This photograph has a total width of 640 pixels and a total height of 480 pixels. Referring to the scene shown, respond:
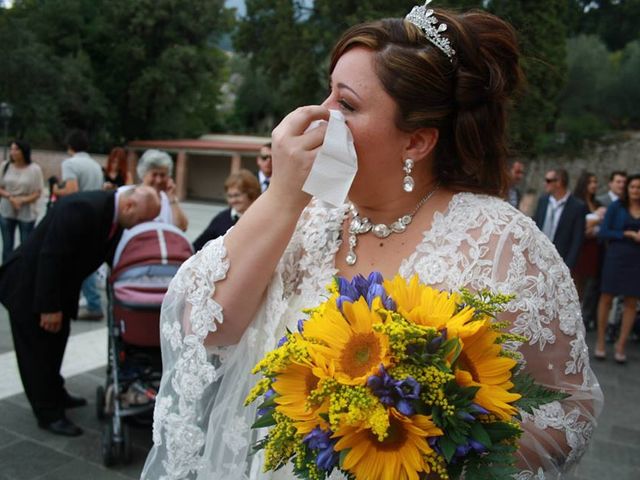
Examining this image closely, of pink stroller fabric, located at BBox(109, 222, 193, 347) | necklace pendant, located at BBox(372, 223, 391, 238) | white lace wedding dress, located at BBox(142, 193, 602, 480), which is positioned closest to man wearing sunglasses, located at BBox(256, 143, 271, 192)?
pink stroller fabric, located at BBox(109, 222, 193, 347)

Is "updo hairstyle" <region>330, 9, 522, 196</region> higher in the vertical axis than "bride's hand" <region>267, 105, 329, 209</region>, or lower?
higher

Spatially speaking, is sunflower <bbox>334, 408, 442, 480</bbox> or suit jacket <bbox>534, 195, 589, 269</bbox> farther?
suit jacket <bbox>534, 195, 589, 269</bbox>

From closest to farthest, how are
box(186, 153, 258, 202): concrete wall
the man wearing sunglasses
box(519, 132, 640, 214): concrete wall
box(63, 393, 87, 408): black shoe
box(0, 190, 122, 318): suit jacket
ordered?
box(0, 190, 122, 318): suit jacket
box(63, 393, 87, 408): black shoe
the man wearing sunglasses
box(519, 132, 640, 214): concrete wall
box(186, 153, 258, 202): concrete wall

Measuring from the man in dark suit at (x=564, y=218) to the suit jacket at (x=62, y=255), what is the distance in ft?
15.7

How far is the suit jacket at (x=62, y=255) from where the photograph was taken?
3.74 m

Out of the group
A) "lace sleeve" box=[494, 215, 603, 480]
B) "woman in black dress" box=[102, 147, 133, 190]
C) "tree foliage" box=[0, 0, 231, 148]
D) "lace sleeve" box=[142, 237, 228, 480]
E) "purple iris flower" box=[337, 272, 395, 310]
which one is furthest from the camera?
"tree foliage" box=[0, 0, 231, 148]

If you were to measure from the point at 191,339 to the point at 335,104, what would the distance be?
0.72 m

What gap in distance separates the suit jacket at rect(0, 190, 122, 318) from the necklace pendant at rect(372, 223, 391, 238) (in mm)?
2563

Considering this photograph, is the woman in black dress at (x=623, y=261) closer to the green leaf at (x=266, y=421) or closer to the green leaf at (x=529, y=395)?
the green leaf at (x=529, y=395)

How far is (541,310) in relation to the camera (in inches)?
58.7

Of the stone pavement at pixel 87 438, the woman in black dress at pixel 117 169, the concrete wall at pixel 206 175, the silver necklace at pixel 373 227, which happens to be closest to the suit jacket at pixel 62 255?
the stone pavement at pixel 87 438

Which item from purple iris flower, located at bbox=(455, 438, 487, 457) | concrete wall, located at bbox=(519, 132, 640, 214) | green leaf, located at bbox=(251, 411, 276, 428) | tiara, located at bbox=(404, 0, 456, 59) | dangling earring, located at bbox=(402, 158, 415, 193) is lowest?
concrete wall, located at bbox=(519, 132, 640, 214)

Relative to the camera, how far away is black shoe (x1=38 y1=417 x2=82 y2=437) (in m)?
3.96

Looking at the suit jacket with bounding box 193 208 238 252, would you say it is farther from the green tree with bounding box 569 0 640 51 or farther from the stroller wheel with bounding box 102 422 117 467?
the green tree with bounding box 569 0 640 51
